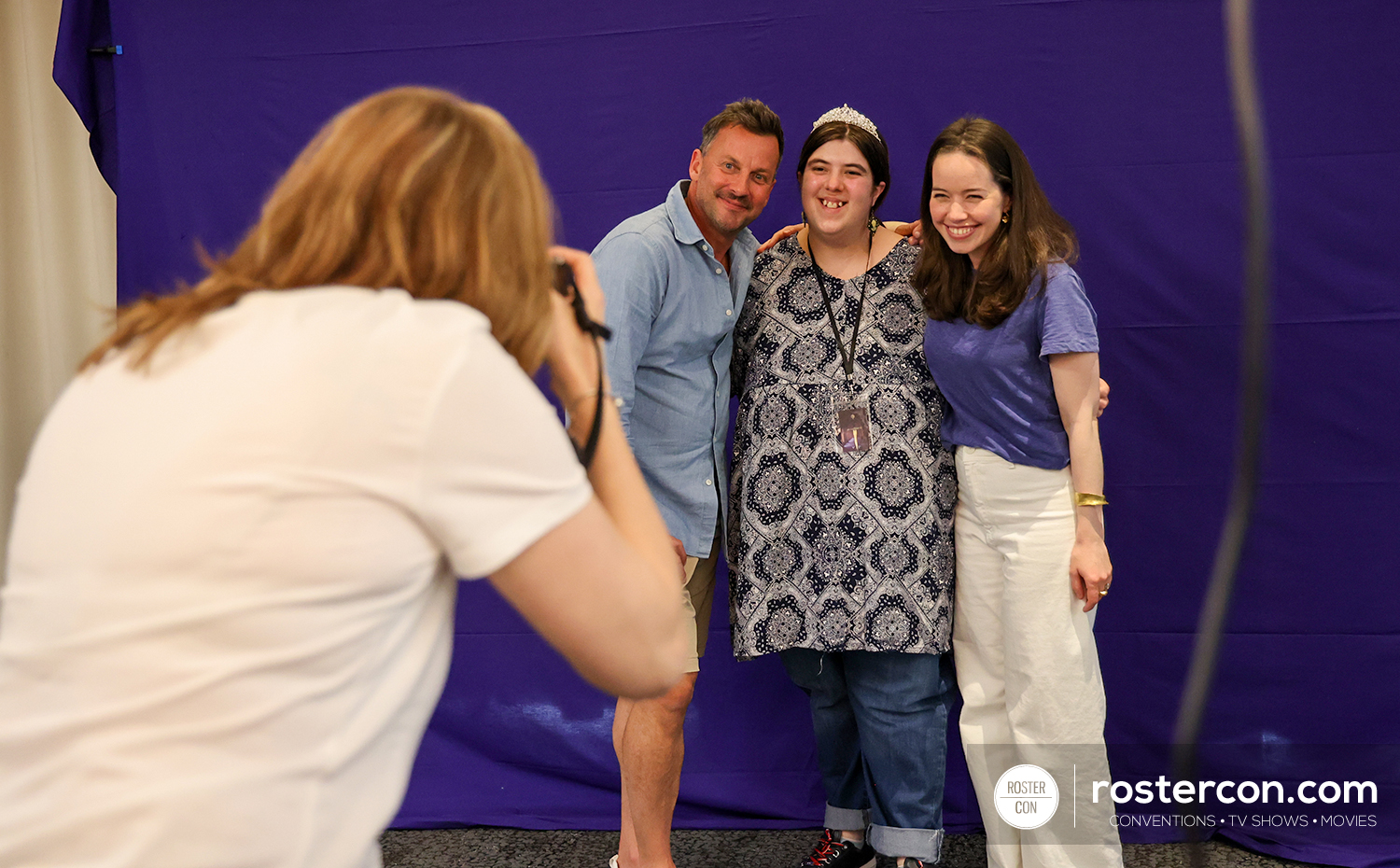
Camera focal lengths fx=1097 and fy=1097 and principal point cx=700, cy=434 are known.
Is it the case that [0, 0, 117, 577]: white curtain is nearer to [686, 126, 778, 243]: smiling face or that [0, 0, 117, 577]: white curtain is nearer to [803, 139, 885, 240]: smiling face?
[686, 126, 778, 243]: smiling face

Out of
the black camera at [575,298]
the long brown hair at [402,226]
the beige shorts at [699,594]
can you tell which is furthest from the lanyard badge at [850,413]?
the long brown hair at [402,226]

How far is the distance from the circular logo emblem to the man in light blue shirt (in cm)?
65

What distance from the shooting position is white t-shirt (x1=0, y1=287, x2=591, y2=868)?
24.6 inches

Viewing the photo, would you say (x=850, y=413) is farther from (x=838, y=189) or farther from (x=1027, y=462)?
(x=838, y=189)

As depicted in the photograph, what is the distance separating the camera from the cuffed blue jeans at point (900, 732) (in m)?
2.25

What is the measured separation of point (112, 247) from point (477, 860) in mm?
1865

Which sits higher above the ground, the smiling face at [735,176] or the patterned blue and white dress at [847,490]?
the smiling face at [735,176]

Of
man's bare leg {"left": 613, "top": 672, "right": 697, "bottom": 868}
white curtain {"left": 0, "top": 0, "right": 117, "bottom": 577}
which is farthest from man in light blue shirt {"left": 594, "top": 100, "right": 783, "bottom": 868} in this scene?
white curtain {"left": 0, "top": 0, "right": 117, "bottom": 577}

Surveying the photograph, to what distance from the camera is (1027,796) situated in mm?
2105

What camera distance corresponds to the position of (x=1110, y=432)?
247 cm

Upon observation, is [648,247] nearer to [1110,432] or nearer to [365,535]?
[1110,432]

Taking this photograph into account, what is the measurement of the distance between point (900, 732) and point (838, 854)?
0.34m

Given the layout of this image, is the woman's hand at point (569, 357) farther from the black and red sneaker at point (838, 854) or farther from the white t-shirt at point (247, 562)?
the black and red sneaker at point (838, 854)

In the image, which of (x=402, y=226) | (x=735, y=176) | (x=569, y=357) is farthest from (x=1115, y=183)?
(x=402, y=226)
